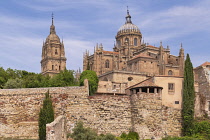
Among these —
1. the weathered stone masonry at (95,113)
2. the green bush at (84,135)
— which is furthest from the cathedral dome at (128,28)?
the green bush at (84,135)

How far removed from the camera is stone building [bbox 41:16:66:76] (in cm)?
9894

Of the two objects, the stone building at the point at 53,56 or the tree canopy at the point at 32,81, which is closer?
the tree canopy at the point at 32,81

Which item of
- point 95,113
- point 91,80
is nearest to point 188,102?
point 95,113

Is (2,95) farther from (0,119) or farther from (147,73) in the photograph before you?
(147,73)

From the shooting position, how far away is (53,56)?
99938mm

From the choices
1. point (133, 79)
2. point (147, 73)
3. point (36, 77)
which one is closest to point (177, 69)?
point (147, 73)

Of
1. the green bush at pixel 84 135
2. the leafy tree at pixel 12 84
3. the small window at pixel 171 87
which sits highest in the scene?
the leafy tree at pixel 12 84

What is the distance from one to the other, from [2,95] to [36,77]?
24914mm

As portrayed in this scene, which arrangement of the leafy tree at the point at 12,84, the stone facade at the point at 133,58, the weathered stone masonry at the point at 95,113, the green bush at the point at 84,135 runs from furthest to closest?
the stone facade at the point at 133,58 → the leafy tree at the point at 12,84 → the weathered stone masonry at the point at 95,113 → the green bush at the point at 84,135

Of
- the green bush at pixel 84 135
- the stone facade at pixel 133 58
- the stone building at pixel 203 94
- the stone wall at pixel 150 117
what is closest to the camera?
the green bush at pixel 84 135

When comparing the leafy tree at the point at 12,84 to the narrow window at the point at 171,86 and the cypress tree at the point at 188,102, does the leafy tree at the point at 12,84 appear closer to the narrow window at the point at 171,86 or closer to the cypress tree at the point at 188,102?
the narrow window at the point at 171,86

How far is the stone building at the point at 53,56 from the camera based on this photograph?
98.9 m

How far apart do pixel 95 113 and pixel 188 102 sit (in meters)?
10.2

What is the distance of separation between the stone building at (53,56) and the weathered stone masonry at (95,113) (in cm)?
6325
